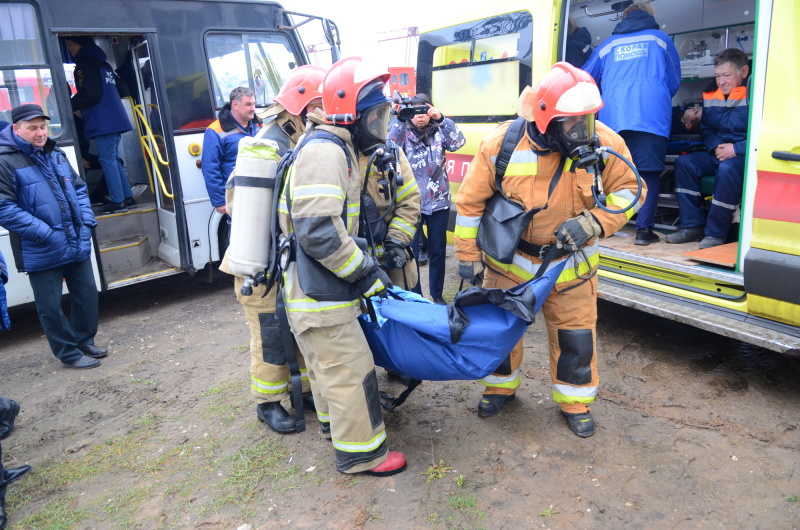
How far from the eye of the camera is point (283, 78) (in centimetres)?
639

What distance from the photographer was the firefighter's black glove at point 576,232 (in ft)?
9.68

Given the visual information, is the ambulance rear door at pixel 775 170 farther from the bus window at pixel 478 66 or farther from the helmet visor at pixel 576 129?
the bus window at pixel 478 66

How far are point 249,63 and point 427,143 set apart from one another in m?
2.52

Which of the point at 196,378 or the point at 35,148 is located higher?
the point at 35,148

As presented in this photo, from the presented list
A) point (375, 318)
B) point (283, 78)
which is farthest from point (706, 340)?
point (283, 78)

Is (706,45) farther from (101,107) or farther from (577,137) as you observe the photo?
(101,107)

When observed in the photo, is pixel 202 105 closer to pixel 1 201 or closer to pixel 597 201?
pixel 1 201

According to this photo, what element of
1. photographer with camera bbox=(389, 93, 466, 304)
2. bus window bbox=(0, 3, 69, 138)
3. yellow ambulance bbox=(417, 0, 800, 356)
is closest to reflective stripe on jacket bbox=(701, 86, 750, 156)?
yellow ambulance bbox=(417, 0, 800, 356)

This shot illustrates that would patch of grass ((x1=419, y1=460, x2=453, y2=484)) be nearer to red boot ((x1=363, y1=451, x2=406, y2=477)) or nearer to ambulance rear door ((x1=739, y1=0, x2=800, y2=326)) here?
red boot ((x1=363, y1=451, x2=406, y2=477))

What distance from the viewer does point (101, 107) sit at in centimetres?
602

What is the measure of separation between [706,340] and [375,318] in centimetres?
276

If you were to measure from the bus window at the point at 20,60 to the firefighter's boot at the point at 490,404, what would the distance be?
172 inches

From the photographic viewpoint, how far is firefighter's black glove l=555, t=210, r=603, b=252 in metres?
2.95

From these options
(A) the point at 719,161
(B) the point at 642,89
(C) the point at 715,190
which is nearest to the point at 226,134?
(B) the point at 642,89
